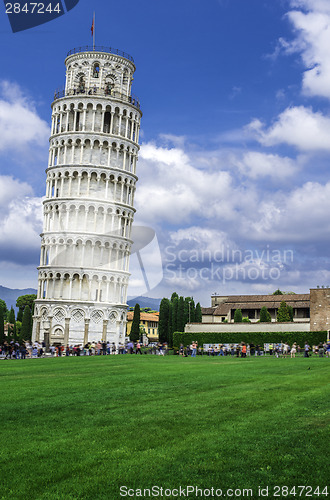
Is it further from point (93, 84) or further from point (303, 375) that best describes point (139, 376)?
point (93, 84)

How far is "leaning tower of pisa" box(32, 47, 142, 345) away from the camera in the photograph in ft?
283

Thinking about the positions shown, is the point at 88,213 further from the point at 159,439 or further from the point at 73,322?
the point at 159,439

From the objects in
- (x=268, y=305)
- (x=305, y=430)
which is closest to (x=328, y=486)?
(x=305, y=430)

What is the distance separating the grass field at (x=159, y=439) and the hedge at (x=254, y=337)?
48122 mm

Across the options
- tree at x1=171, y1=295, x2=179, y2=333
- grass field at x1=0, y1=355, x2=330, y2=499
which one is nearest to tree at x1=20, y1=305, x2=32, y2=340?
tree at x1=171, y1=295, x2=179, y2=333

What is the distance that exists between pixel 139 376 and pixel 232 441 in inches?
523

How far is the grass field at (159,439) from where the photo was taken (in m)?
8.70

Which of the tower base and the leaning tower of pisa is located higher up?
the leaning tower of pisa

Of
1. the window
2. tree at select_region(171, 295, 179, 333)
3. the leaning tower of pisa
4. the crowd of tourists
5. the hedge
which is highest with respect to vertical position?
the window

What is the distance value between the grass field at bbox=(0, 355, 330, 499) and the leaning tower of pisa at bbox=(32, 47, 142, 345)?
223 ft

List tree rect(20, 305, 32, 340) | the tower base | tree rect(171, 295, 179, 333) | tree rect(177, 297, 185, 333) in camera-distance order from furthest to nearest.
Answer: tree rect(20, 305, 32, 340) → tree rect(171, 295, 179, 333) → tree rect(177, 297, 185, 333) → the tower base

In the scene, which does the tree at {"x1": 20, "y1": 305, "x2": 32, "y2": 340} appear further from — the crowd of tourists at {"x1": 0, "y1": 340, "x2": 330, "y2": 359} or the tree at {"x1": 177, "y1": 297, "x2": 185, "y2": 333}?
the crowd of tourists at {"x1": 0, "y1": 340, "x2": 330, "y2": 359}

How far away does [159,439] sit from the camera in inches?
440

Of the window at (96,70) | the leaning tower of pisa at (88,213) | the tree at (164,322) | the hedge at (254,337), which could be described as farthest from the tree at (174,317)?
the window at (96,70)
